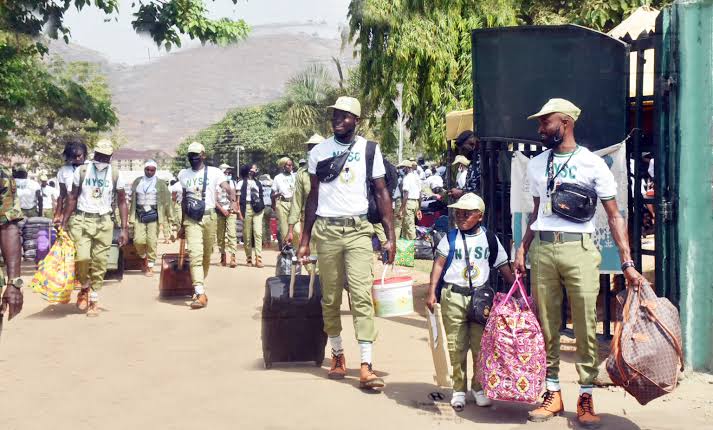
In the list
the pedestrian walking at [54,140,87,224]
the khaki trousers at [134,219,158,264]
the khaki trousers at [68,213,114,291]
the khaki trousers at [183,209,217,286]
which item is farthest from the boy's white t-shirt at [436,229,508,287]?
the khaki trousers at [134,219,158,264]

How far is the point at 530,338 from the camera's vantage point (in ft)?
21.2

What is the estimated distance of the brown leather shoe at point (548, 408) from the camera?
6527 mm

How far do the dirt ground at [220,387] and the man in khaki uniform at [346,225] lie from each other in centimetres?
53

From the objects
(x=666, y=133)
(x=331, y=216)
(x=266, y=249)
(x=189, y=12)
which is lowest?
(x=266, y=249)

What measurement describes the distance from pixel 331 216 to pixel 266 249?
1488 cm

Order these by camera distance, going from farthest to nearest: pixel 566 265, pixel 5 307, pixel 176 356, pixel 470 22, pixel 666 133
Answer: pixel 470 22 < pixel 176 356 < pixel 666 133 < pixel 566 265 < pixel 5 307

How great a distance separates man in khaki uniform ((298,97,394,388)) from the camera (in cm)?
775

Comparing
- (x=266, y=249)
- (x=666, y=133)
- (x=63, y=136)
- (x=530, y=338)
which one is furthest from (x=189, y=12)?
(x=63, y=136)

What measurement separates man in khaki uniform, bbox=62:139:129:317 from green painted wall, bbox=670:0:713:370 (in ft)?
21.8

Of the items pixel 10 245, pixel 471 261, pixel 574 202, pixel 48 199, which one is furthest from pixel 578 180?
pixel 48 199

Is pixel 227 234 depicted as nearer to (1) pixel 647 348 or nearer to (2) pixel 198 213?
(2) pixel 198 213

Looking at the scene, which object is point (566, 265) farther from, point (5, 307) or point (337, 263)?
point (5, 307)

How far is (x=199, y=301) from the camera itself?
1230cm

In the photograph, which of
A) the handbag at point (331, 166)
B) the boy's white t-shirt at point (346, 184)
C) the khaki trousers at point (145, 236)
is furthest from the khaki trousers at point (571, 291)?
the khaki trousers at point (145, 236)
